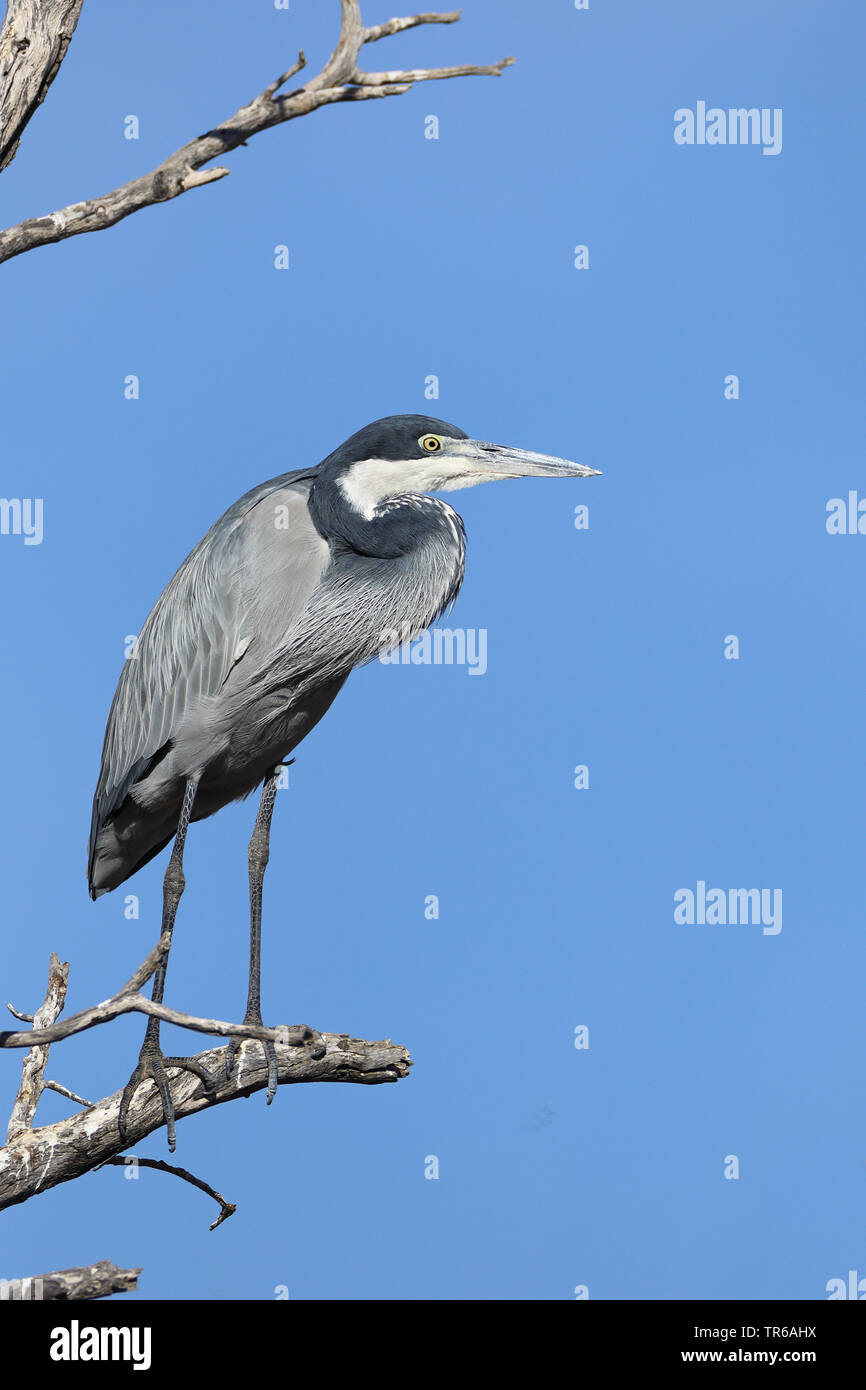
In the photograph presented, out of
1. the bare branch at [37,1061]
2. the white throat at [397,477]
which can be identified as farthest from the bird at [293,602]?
the bare branch at [37,1061]

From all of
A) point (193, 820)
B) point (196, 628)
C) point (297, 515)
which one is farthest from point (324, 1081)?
point (297, 515)

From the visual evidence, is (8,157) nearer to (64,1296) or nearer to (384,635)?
(384,635)

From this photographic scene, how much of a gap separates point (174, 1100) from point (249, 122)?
3.49 m

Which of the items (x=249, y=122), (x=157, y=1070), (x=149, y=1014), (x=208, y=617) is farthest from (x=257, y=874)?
(x=249, y=122)

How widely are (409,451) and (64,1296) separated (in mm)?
3335

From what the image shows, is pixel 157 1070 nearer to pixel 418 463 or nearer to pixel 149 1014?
pixel 149 1014

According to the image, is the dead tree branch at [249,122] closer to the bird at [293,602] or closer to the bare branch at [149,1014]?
the bird at [293,602]

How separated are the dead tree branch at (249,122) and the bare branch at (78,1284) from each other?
2.98m

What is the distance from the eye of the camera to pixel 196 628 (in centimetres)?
600

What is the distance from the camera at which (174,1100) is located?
5.39 m

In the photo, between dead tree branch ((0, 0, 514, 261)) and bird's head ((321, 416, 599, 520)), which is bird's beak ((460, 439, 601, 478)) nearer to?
bird's head ((321, 416, 599, 520))

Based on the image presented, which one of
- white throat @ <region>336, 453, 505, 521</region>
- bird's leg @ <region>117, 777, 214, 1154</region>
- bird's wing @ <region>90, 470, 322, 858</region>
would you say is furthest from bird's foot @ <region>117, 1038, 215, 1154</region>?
white throat @ <region>336, 453, 505, 521</region>

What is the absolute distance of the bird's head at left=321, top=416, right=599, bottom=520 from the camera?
5.71 m

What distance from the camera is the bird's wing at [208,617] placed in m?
5.82
